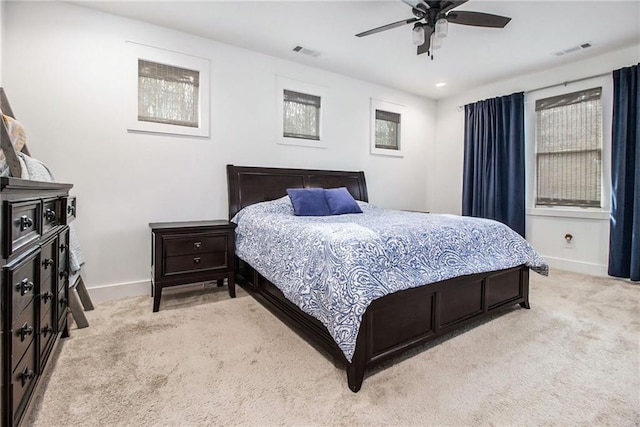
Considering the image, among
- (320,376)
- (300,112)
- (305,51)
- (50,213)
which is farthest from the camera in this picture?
(300,112)

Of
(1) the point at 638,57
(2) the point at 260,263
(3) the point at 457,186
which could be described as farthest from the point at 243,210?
(1) the point at 638,57

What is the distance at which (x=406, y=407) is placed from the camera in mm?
1508

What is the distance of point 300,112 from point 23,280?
11.4ft

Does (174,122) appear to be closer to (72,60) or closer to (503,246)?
(72,60)

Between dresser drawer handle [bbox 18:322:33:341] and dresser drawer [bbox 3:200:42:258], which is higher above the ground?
dresser drawer [bbox 3:200:42:258]

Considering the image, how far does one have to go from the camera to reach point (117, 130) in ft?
9.81

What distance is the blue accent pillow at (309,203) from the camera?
10.5 ft

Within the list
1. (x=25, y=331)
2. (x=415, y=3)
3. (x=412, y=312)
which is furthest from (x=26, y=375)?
(x=415, y=3)

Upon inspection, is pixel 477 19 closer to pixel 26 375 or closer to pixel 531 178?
pixel 531 178

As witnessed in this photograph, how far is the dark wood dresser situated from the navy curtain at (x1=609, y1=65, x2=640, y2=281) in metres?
5.15

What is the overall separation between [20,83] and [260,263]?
8.26ft

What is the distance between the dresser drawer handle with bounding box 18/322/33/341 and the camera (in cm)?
118

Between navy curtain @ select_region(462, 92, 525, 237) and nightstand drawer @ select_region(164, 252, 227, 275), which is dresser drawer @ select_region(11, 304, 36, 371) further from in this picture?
navy curtain @ select_region(462, 92, 525, 237)

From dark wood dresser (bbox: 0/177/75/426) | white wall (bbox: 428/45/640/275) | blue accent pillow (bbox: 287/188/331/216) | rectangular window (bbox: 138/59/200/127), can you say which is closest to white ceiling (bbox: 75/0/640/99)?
white wall (bbox: 428/45/640/275)
